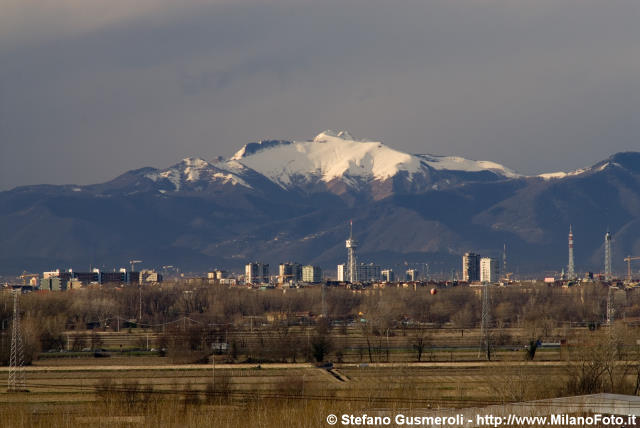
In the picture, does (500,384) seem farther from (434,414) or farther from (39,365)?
(39,365)

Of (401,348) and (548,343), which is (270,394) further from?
(548,343)

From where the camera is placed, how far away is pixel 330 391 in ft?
224

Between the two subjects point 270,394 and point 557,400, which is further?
point 270,394

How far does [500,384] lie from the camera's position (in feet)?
220

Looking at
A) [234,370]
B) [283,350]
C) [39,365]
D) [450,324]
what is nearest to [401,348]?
[283,350]

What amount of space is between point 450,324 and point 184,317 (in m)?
39.2

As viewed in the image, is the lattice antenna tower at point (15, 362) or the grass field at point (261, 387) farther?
the lattice antenna tower at point (15, 362)

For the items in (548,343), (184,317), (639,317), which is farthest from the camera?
(184,317)

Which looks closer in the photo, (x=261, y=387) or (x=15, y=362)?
(x=261, y=387)

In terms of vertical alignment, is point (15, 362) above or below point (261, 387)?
above

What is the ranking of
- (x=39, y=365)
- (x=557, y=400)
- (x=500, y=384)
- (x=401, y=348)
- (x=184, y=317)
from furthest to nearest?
(x=184, y=317), (x=401, y=348), (x=39, y=365), (x=500, y=384), (x=557, y=400)

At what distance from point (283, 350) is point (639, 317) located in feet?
245

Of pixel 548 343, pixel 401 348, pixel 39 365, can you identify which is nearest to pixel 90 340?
pixel 39 365

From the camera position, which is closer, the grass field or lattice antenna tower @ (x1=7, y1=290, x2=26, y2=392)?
the grass field
